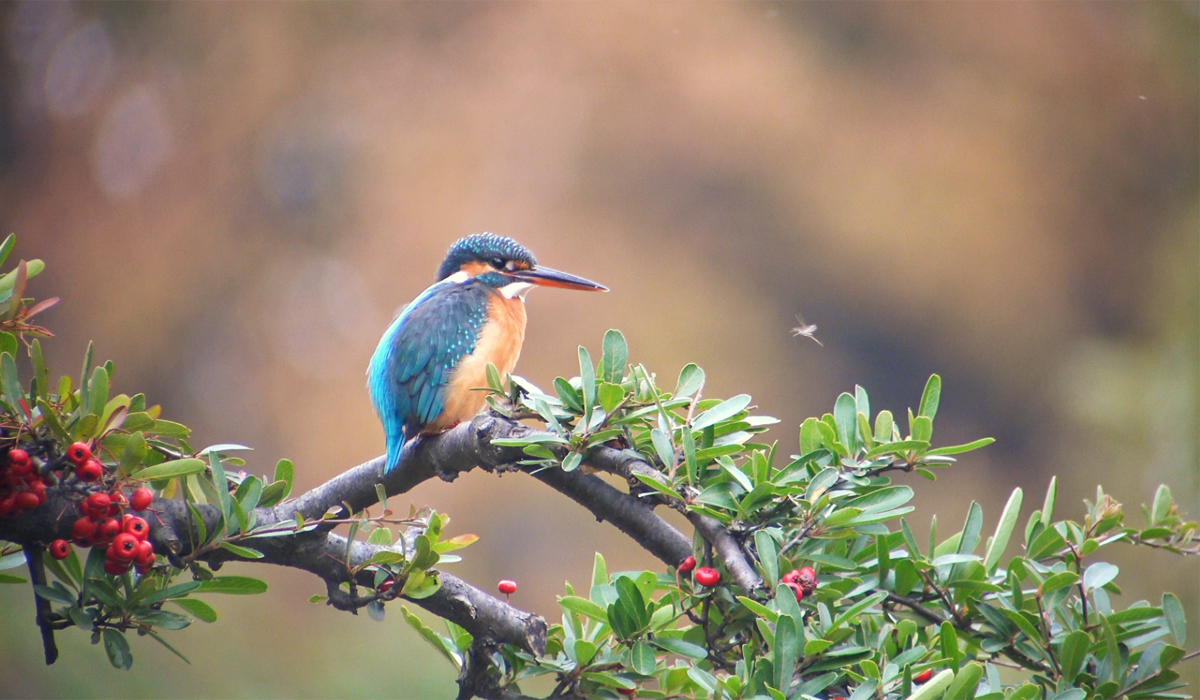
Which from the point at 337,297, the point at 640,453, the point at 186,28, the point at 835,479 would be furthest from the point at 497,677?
the point at 186,28

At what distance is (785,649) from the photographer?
23.9 inches

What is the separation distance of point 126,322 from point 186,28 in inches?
42.5

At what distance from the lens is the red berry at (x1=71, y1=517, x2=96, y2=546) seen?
0.71 metres

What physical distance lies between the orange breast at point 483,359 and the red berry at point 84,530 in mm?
607

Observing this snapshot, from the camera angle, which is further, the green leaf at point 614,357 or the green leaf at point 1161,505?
the green leaf at point 1161,505

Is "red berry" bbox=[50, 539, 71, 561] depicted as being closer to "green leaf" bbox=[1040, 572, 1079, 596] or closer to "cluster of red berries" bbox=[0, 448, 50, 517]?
"cluster of red berries" bbox=[0, 448, 50, 517]

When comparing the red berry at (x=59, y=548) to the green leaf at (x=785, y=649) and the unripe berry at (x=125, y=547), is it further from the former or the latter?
the green leaf at (x=785, y=649)

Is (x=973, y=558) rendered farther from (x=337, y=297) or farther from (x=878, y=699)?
(x=337, y=297)

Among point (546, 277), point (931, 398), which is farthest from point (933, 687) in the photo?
point (546, 277)

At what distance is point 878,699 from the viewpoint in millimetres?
632

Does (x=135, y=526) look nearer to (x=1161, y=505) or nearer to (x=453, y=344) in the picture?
(x=453, y=344)

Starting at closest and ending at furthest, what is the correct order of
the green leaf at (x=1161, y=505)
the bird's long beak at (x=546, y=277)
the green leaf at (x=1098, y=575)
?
the green leaf at (x=1098, y=575), the green leaf at (x=1161, y=505), the bird's long beak at (x=546, y=277)

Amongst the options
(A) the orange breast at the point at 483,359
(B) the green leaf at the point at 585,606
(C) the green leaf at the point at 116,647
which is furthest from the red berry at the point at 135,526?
(A) the orange breast at the point at 483,359

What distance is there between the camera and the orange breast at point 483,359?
4.48ft
